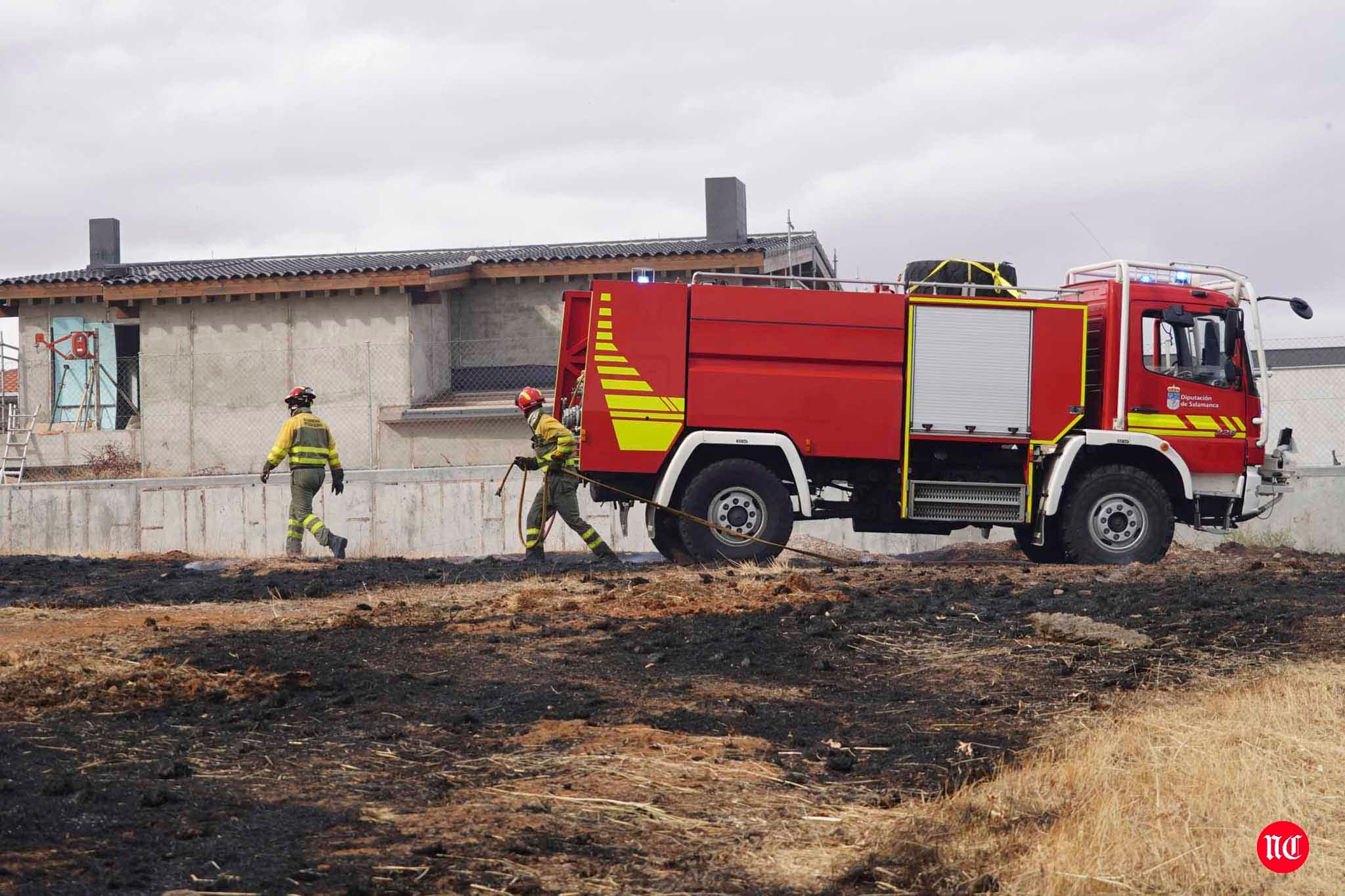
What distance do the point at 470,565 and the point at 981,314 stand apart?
5435mm

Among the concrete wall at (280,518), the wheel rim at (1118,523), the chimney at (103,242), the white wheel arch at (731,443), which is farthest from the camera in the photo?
the chimney at (103,242)

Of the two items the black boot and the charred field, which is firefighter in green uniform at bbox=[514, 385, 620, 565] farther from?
the charred field

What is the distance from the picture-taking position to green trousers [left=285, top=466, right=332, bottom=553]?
14.2m

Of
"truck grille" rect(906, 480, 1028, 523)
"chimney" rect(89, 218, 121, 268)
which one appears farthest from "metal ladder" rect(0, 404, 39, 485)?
"truck grille" rect(906, 480, 1028, 523)

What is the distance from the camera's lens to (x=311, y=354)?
2272 centimetres

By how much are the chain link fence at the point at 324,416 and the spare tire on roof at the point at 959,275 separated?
32.9 ft

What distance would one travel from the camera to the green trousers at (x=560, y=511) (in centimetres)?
1315

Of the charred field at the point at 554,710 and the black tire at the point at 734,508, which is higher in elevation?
the black tire at the point at 734,508

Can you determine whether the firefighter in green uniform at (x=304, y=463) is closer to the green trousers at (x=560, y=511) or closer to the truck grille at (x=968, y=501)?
the green trousers at (x=560, y=511)

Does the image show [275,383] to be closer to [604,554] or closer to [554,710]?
[604,554]

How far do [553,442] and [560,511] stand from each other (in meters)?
0.70

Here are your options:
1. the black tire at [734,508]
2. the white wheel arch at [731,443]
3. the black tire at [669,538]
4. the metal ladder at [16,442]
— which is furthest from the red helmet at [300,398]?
the metal ladder at [16,442]

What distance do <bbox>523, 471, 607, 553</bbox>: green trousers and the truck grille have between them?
3.13m
